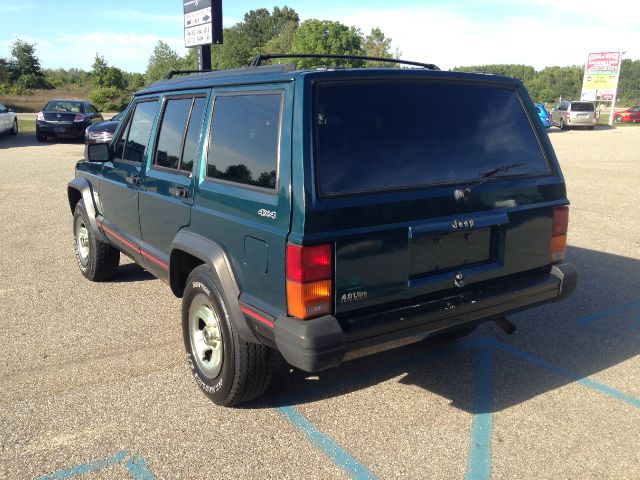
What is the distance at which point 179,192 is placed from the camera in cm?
360

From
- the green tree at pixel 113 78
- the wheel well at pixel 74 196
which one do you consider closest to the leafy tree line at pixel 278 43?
the green tree at pixel 113 78

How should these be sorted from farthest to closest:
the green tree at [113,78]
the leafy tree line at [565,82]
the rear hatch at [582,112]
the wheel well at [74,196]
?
the leafy tree line at [565,82] < the green tree at [113,78] < the rear hatch at [582,112] < the wheel well at [74,196]

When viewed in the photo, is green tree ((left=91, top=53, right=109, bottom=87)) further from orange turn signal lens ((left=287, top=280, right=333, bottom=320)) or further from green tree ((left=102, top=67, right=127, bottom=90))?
orange turn signal lens ((left=287, top=280, right=333, bottom=320))

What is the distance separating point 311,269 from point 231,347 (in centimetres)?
83

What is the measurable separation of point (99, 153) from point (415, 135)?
298cm

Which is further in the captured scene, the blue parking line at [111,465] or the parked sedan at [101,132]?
the parked sedan at [101,132]

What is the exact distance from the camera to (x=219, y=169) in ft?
10.8

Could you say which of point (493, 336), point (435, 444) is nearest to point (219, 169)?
Result: point (435, 444)

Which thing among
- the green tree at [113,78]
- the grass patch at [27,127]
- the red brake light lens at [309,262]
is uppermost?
the green tree at [113,78]

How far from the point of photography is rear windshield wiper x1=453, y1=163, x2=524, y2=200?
304cm

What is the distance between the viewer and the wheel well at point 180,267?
368cm

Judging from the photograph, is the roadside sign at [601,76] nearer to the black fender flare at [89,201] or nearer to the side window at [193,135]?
the black fender flare at [89,201]

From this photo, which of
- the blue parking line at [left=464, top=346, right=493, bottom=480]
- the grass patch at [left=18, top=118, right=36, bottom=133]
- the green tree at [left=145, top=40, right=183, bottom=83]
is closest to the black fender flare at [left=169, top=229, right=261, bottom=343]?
the blue parking line at [left=464, top=346, right=493, bottom=480]

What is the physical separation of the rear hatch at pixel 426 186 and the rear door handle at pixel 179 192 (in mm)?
1175
